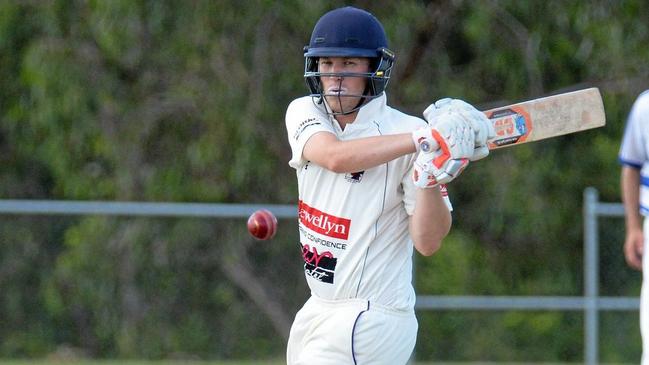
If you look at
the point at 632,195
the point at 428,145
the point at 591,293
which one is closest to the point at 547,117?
the point at 428,145

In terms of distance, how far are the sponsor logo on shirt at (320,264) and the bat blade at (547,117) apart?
70cm

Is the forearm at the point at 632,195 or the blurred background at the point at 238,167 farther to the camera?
the blurred background at the point at 238,167

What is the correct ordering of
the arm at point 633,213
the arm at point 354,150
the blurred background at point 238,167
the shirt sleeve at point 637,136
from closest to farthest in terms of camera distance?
the arm at point 354,150 → the shirt sleeve at point 637,136 → the arm at point 633,213 → the blurred background at point 238,167

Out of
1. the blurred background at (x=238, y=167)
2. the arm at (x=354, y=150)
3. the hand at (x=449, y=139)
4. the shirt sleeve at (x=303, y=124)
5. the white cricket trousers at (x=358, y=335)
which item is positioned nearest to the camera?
the hand at (x=449, y=139)

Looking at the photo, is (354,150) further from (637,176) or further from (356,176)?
(637,176)

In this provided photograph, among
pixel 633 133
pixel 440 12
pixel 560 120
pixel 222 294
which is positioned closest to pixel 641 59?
pixel 440 12

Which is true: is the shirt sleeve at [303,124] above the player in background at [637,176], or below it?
above

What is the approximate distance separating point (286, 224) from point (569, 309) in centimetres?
264

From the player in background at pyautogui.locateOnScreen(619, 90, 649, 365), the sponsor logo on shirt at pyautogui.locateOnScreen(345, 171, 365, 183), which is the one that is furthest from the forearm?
the sponsor logo on shirt at pyautogui.locateOnScreen(345, 171, 365, 183)

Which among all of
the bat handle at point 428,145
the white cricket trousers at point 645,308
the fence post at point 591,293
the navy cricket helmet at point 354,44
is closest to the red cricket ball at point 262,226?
the navy cricket helmet at point 354,44

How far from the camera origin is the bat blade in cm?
411

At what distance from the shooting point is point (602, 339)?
10766 mm

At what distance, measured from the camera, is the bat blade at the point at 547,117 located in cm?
411

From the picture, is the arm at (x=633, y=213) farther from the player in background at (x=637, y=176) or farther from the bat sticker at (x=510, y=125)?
the bat sticker at (x=510, y=125)
